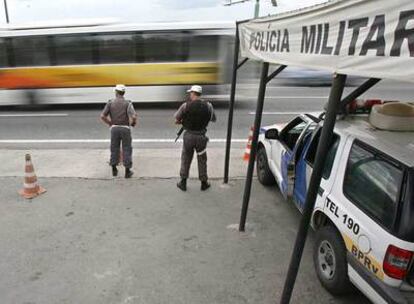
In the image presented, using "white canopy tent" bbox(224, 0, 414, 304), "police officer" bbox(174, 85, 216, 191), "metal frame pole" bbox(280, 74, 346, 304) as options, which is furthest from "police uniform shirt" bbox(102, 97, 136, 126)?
"metal frame pole" bbox(280, 74, 346, 304)

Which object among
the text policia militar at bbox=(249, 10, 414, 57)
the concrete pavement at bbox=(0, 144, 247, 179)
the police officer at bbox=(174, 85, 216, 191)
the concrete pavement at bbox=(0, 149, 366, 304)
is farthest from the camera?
the concrete pavement at bbox=(0, 144, 247, 179)

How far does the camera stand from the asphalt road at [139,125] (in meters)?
9.58

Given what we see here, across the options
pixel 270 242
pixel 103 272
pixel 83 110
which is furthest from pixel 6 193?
pixel 83 110

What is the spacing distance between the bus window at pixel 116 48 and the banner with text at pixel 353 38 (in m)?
9.78

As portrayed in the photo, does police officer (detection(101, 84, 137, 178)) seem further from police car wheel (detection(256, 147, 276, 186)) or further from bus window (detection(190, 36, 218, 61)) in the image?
bus window (detection(190, 36, 218, 61))

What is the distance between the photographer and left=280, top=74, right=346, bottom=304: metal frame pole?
272 cm

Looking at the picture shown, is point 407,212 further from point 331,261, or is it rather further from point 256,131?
point 256,131

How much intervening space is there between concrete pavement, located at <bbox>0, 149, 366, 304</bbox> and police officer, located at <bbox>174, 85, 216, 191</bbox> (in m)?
0.33

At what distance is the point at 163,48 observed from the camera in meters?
12.6

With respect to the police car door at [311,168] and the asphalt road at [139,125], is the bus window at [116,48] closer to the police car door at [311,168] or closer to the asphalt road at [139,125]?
the asphalt road at [139,125]

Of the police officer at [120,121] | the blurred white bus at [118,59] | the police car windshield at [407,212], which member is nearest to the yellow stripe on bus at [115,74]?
the blurred white bus at [118,59]

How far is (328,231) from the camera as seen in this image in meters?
3.82

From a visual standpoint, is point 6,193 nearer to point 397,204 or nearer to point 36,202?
point 36,202

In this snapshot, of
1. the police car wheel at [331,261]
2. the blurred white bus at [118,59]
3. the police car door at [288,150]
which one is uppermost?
the blurred white bus at [118,59]
